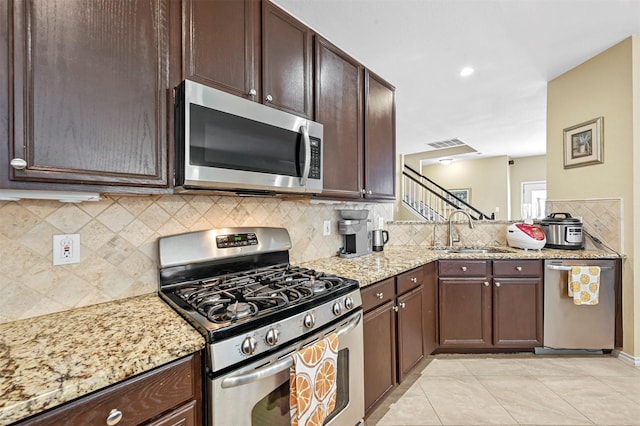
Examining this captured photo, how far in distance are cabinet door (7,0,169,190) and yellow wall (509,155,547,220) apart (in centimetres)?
867

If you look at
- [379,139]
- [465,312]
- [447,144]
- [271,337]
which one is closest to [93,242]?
[271,337]

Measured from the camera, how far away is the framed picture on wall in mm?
2562

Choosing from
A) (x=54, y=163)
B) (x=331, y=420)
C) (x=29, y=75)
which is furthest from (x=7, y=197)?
(x=331, y=420)

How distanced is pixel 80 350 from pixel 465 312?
2537 mm

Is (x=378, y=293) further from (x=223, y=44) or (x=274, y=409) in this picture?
(x=223, y=44)

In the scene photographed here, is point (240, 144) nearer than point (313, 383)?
No

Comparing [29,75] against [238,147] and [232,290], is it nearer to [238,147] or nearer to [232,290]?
[238,147]

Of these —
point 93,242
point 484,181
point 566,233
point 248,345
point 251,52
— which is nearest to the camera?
point 248,345

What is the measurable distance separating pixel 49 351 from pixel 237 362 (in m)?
0.51

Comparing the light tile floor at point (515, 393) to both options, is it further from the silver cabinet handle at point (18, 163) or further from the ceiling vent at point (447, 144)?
the ceiling vent at point (447, 144)

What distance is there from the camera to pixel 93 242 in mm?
1202

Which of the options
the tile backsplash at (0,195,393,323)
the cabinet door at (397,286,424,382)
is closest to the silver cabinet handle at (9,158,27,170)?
the tile backsplash at (0,195,393,323)

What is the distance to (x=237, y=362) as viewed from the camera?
93 cm

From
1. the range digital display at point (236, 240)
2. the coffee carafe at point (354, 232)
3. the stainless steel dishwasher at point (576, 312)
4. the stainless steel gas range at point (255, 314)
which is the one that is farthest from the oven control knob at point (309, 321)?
the stainless steel dishwasher at point (576, 312)
